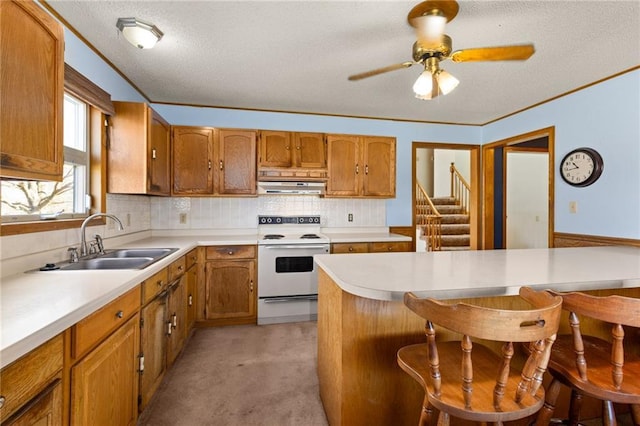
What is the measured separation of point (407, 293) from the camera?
1.07 meters

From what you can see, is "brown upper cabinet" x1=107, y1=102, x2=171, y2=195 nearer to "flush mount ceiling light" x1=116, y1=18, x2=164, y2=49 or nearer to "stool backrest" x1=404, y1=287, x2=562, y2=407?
"flush mount ceiling light" x1=116, y1=18, x2=164, y2=49

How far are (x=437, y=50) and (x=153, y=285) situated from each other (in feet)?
7.37

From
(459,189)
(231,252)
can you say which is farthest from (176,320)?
(459,189)

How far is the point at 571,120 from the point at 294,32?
2815 millimetres

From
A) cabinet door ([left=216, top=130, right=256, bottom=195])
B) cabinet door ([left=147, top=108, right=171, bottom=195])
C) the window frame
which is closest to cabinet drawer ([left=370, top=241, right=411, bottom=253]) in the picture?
cabinet door ([left=216, top=130, right=256, bottom=195])

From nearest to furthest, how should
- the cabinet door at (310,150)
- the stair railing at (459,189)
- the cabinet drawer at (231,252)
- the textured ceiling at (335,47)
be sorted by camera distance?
the textured ceiling at (335,47) < the cabinet drawer at (231,252) < the cabinet door at (310,150) < the stair railing at (459,189)

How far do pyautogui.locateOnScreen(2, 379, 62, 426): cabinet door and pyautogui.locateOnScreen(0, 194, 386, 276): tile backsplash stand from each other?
1509 millimetres

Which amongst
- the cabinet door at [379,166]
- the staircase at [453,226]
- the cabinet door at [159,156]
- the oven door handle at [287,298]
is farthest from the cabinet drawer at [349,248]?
the staircase at [453,226]

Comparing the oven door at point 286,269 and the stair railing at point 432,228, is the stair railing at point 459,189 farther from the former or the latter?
the oven door at point 286,269

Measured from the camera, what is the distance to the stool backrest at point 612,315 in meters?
1.00

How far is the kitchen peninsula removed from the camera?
48.5 inches

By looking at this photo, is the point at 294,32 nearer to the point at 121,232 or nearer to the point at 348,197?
the point at 348,197

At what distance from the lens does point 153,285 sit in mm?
1788

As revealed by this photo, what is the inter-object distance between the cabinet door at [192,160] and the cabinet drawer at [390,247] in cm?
190
